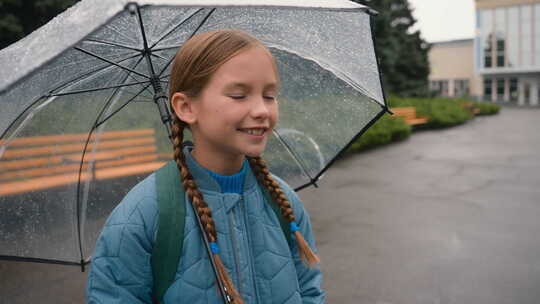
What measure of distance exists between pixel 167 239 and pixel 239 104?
0.44 meters

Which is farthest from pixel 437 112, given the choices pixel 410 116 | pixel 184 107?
pixel 184 107

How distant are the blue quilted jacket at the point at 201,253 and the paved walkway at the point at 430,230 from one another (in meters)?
2.38

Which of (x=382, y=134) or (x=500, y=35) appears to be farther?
(x=500, y=35)

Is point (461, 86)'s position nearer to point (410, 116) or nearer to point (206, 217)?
point (410, 116)

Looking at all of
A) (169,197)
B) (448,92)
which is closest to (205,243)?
(169,197)

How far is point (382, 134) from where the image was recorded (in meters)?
12.8

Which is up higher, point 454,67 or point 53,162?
point 53,162

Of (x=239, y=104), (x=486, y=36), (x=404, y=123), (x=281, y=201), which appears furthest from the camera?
(x=486, y=36)

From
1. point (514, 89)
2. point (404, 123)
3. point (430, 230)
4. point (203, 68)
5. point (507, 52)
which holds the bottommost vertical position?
point (514, 89)

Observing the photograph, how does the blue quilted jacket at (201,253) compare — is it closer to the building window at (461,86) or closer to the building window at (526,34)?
the building window at (526,34)

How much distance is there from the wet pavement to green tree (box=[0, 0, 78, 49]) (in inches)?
331

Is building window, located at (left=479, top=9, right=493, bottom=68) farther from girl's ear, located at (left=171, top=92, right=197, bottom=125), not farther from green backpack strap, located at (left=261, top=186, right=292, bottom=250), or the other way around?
girl's ear, located at (left=171, top=92, right=197, bottom=125)

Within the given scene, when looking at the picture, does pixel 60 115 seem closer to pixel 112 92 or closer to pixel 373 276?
pixel 112 92

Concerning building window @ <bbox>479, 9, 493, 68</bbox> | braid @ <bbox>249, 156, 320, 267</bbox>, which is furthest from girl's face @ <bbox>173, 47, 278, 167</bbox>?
building window @ <bbox>479, 9, 493, 68</bbox>
